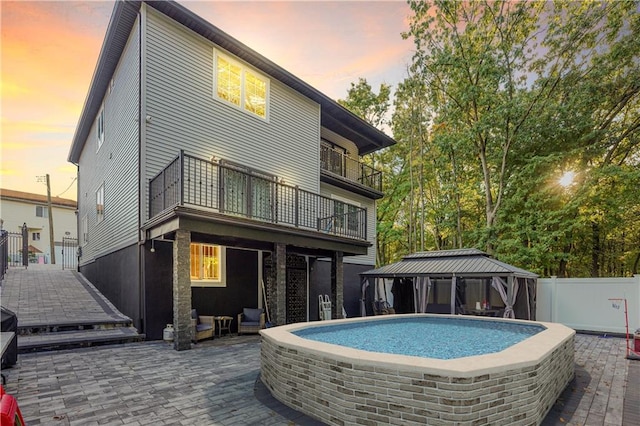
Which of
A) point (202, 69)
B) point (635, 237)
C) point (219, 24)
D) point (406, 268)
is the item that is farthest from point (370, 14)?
point (635, 237)

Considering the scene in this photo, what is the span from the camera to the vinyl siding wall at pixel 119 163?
8.87 meters

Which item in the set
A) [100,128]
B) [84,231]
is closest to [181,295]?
[100,128]

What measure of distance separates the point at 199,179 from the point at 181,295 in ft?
9.96

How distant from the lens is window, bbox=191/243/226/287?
9516 millimetres

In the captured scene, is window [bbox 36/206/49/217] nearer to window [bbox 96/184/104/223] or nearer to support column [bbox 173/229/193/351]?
window [bbox 96/184/104/223]

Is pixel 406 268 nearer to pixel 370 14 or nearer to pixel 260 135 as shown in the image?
pixel 260 135

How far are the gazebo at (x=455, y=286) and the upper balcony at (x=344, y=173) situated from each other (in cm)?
411

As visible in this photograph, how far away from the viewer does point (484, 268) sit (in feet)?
35.7

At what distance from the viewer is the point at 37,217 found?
26859mm

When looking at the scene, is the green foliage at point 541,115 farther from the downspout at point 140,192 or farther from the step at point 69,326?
the step at point 69,326

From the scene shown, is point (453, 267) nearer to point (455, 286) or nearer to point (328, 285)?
point (455, 286)

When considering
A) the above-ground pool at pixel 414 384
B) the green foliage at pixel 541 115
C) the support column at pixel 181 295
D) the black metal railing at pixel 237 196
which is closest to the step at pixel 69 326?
the support column at pixel 181 295

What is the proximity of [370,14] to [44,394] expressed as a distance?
11558 mm

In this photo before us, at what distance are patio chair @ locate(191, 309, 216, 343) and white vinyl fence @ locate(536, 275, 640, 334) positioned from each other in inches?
459
